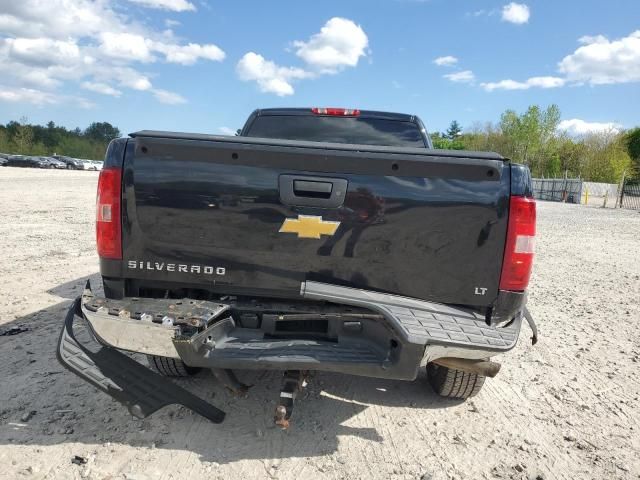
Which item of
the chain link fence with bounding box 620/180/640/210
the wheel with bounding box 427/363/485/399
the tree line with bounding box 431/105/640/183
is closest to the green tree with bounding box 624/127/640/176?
the tree line with bounding box 431/105/640/183

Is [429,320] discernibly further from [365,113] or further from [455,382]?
[365,113]

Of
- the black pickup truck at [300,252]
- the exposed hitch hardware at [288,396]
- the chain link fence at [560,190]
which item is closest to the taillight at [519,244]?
the black pickup truck at [300,252]

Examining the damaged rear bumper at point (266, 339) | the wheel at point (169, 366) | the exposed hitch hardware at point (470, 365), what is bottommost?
the wheel at point (169, 366)

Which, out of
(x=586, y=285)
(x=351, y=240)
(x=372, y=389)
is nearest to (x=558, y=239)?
(x=586, y=285)

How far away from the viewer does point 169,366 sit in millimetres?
3303

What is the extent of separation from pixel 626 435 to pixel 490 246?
1728 millimetres

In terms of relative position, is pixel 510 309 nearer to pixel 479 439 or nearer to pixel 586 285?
pixel 479 439

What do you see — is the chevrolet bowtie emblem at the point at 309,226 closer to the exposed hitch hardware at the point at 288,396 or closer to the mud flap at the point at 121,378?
the exposed hitch hardware at the point at 288,396

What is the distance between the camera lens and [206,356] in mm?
2389

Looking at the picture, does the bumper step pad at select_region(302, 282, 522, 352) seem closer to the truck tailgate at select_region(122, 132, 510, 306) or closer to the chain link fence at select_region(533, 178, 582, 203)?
the truck tailgate at select_region(122, 132, 510, 306)

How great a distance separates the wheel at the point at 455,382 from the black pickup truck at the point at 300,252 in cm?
56

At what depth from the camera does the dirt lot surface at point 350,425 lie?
8.29 ft

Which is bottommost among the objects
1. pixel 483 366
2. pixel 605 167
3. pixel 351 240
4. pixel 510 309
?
pixel 483 366

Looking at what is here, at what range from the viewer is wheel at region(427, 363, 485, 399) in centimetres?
317
